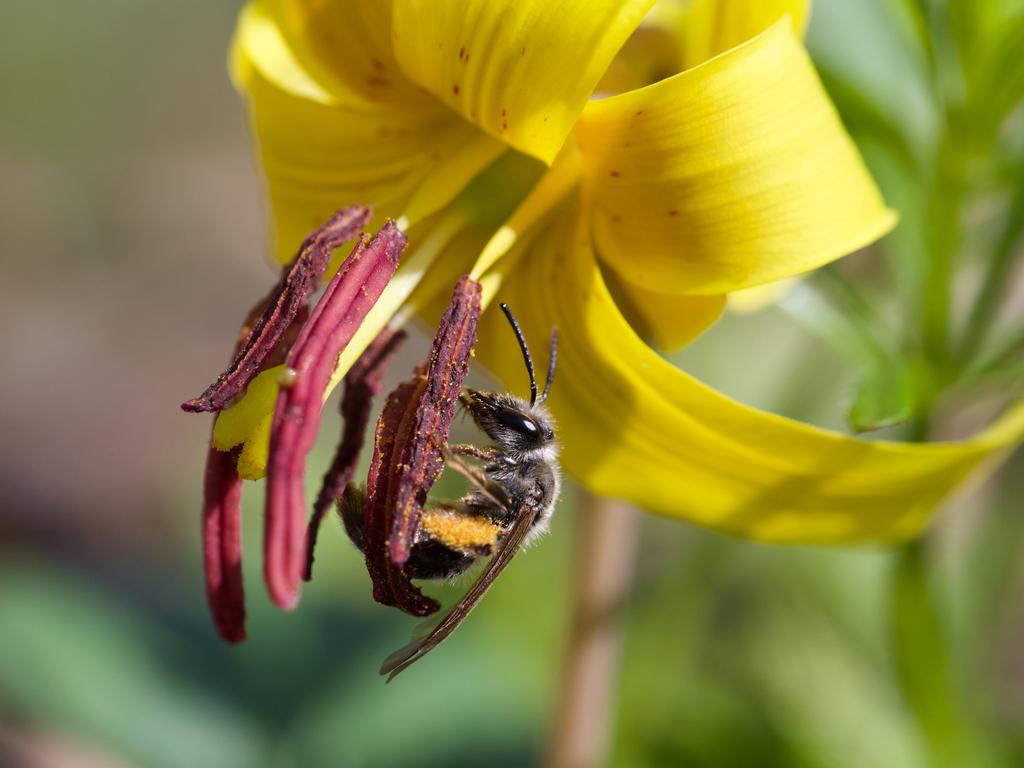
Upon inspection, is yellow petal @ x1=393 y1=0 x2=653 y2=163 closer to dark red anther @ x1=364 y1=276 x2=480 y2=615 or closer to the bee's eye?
dark red anther @ x1=364 y1=276 x2=480 y2=615

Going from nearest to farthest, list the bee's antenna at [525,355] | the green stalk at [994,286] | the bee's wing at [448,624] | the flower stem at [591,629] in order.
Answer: the bee's wing at [448,624] → the bee's antenna at [525,355] → the green stalk at [994,286] → the flower stem at [591,629]

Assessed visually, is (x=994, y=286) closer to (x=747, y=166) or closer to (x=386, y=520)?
(x=747, y=166)

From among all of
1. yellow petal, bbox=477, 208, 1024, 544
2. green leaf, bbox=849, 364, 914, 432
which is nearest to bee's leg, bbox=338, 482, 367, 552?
yellow petal, bbox=477, 208, 1024, 544

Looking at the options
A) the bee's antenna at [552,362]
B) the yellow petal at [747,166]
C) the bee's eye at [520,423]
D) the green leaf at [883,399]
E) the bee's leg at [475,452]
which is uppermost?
the yellow petal at [747,166]

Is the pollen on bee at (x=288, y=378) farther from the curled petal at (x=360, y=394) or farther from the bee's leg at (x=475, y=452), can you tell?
the bee's leg at (x=475, y=452)

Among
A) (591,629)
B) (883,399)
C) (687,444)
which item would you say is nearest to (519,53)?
(687,444)

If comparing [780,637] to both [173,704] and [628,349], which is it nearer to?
[173,704]

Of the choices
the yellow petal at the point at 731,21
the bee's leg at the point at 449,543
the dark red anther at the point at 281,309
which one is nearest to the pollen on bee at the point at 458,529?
the bee's leg at the point at 449,543

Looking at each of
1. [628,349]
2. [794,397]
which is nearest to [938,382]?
[628,349]
